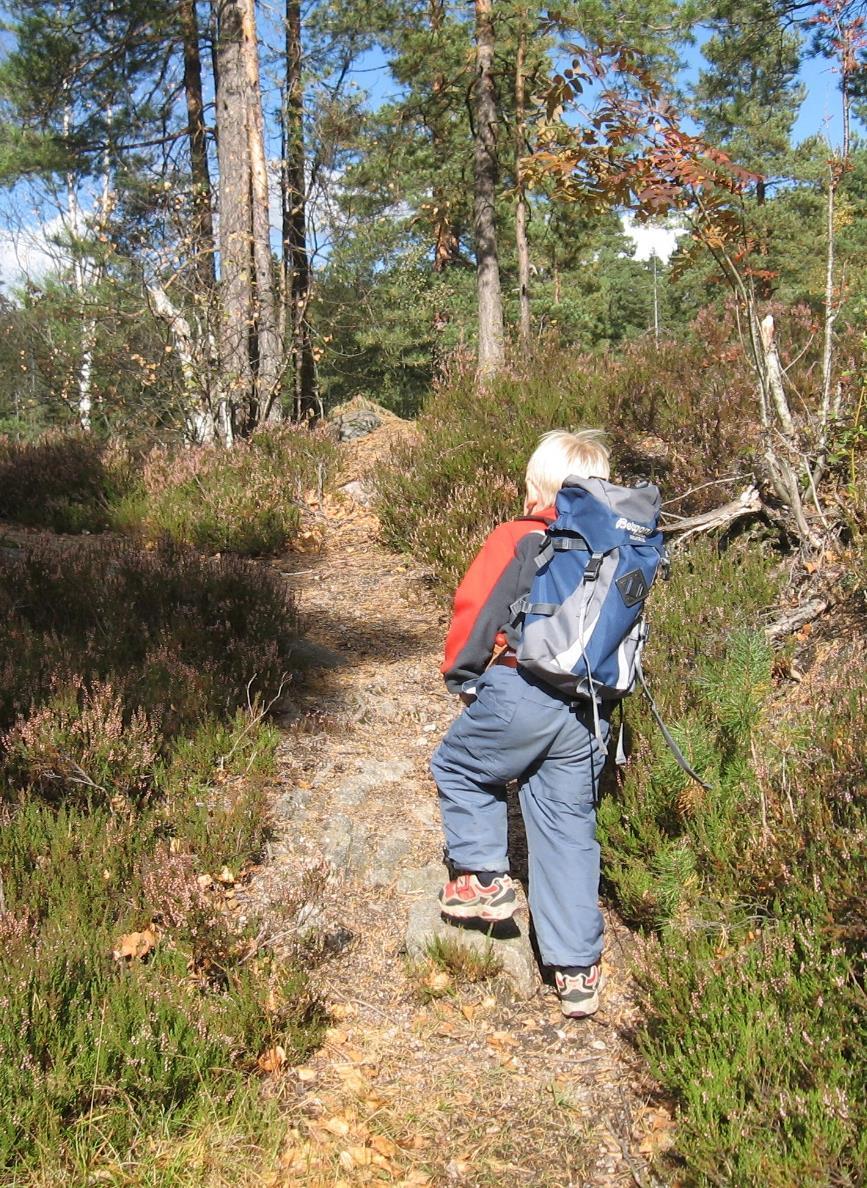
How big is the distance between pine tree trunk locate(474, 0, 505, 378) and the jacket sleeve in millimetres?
8740

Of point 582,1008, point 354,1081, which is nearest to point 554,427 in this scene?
point 582,1008

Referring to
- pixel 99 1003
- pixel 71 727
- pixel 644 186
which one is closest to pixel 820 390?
pixel 644 186

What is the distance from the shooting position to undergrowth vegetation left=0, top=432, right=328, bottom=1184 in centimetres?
223

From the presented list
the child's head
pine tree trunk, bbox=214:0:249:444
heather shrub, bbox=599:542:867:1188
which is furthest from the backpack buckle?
pine tree trunk, bbox=214:0:249:444

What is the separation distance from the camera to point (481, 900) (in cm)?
309

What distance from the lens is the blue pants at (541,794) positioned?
291 centimetres

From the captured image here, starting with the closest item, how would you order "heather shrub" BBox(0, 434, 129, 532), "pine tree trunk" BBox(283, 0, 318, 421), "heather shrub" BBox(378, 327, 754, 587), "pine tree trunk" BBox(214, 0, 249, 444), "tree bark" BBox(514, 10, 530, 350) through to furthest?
"heather shrub" BBox(378, 327, 754, 587)
"heather shrub" BBox(0, 434, 129, 532)
"pine tree trunk" BBox(214, 0, 249, 444)
"pine tree trunk" BBox(283, 0, 318, 421)
"tree bark" BBox(514, 10, 530, 350)

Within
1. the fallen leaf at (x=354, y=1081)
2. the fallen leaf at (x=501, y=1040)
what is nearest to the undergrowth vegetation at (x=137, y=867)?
the fallen leaf at (x=354, y=1081)

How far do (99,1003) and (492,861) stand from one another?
1.30 meters

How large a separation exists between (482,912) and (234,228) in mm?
9014

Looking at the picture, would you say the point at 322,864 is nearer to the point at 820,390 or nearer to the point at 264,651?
the point at 264,651

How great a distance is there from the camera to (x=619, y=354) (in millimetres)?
8984

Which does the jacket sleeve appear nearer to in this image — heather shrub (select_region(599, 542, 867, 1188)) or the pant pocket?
the pant pocket

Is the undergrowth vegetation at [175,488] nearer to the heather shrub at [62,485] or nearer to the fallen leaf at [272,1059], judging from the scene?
the heather shrub at [62,485]
